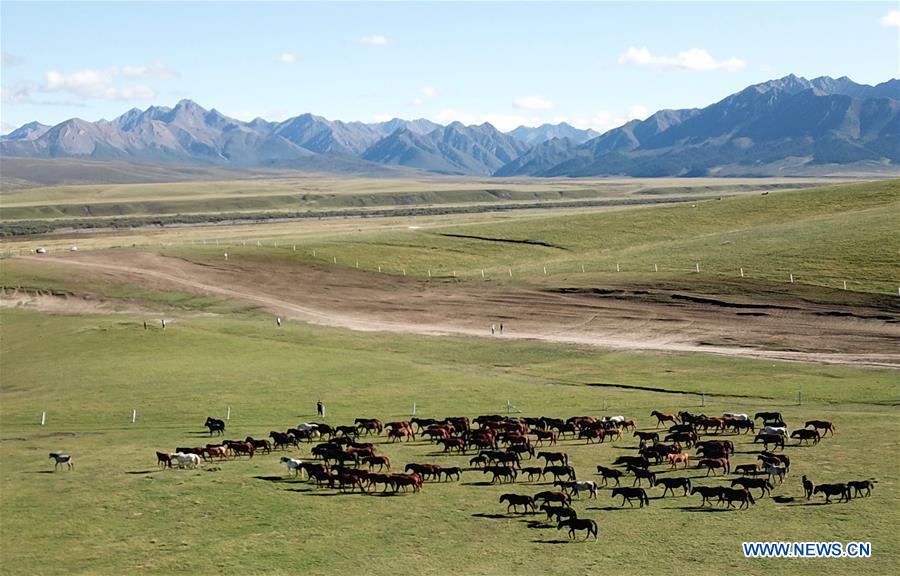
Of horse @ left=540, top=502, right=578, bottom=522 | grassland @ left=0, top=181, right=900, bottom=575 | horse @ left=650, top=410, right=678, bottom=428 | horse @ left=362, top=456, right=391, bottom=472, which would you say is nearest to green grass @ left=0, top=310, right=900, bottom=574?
grassland @ left=0, top=181, right=900, bottom=575

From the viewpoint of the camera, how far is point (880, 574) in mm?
23609

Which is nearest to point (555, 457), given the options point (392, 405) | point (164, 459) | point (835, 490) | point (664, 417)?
point (835, 490)

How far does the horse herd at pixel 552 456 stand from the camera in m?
30.2

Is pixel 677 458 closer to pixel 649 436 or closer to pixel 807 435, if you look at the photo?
pixel 649 436

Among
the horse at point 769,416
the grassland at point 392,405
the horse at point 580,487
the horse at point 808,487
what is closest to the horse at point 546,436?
the grassland at point 392,405

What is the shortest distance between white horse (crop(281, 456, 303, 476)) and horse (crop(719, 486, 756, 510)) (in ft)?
49.5

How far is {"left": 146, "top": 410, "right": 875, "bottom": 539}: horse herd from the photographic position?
1188 inches

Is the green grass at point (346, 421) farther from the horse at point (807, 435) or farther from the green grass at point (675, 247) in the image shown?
the green grass at point (675, 247)

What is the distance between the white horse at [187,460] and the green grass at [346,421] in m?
0.90

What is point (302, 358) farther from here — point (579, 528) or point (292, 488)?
point (579, 528)

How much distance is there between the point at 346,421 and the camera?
1805 inches

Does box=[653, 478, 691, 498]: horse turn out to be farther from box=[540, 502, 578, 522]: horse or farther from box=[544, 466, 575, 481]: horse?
box=[540, 502, 578, 522]: horse

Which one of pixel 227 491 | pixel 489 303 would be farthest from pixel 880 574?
pixel 489 303

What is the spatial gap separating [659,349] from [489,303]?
2186 centimetres
